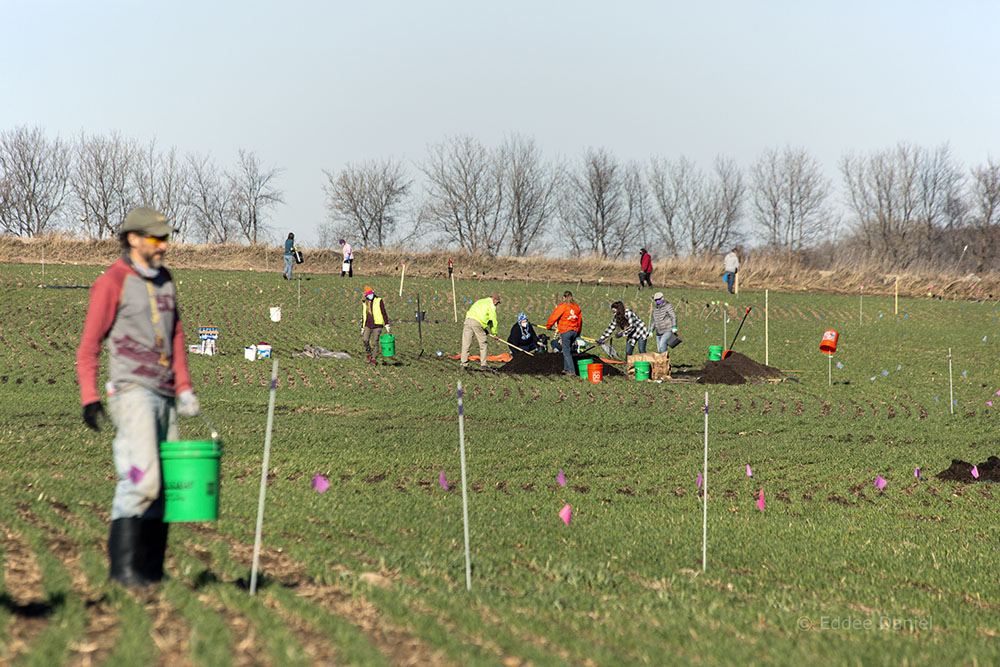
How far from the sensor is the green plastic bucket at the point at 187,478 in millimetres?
5070

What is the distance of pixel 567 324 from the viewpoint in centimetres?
2097

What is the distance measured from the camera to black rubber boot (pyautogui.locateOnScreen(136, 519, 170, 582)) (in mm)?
5148

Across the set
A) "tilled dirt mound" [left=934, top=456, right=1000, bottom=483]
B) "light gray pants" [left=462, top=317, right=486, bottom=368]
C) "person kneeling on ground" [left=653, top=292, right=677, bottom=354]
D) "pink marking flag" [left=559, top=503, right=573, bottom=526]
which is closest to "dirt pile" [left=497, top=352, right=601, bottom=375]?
"light gray pants" [left=462, top=317, right=486, bottom=368]

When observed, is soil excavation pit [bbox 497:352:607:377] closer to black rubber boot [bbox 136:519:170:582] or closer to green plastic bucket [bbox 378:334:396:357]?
green plastic bucket [bbox 378:334:396:357]

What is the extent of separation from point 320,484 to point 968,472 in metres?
8.33

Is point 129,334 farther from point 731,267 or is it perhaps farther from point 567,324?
point 731,267

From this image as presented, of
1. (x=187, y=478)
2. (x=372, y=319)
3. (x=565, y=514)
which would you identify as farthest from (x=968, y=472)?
(x=372, y=319)

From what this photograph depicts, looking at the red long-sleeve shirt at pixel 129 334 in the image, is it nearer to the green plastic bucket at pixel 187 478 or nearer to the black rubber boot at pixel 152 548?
the green plastic bucket at pixel 187 478

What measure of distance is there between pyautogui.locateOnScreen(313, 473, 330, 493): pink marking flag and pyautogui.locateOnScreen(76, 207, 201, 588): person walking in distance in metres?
4.84

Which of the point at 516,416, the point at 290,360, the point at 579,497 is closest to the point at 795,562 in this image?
the point at 579,497

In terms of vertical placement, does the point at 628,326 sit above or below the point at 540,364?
above

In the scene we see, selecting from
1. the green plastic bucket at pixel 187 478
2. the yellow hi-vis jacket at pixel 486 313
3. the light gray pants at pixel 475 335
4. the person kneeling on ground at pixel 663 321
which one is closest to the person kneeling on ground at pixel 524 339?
the light gray pants at pixel 475 335

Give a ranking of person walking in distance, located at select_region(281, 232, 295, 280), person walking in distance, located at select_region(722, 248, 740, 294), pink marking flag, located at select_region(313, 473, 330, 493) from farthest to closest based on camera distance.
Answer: person walking in distance, located at select_region(722, 248, 740, 294) → person walking in distance, located at select_region(281, 232, 295, 280) → pink marking flag, located at select_region(313, 473, 330, 493)

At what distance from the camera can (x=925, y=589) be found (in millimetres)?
7281
